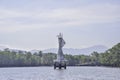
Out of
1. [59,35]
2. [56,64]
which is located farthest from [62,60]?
[59,35]

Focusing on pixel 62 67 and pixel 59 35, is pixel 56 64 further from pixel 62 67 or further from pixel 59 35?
pixel 59 35

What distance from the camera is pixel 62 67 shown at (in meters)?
187

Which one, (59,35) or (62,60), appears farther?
(59,35)

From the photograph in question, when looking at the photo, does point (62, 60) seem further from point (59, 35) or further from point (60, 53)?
point (59, 35)

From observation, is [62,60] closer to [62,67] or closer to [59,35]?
[62,67]

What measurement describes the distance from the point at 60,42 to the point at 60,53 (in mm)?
8124

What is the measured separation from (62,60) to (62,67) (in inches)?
190

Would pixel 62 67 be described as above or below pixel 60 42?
below

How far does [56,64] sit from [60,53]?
5213mm

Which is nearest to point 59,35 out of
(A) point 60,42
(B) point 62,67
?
(A) point 60,42

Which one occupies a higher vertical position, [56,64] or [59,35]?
[59,35]

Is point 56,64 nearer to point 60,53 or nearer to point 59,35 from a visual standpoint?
point 60,53

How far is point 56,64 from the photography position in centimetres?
18475

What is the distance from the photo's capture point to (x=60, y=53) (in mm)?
186375
